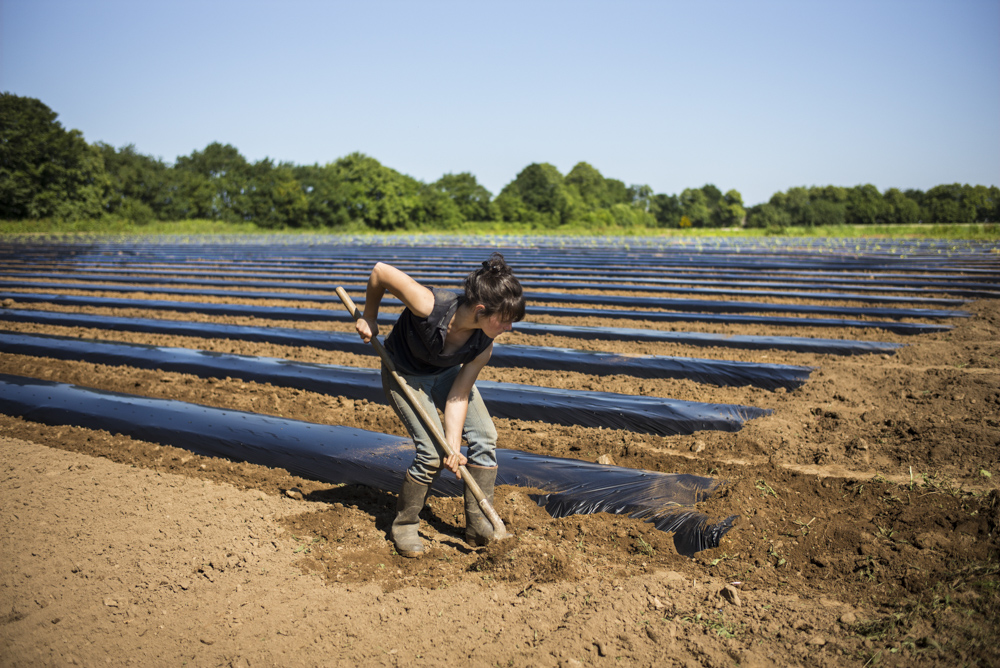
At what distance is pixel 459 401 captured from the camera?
7.61 ft

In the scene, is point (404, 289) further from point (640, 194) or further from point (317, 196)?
point (640, 194)

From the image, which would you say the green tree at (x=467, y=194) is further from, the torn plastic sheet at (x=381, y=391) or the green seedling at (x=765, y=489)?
the green seedling at (x=765, y=489)

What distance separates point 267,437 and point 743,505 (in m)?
2.79

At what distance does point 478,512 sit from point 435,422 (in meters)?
0.50

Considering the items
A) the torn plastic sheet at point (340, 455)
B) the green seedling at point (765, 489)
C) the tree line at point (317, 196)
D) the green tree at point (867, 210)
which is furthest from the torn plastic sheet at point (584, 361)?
the green tree at point (867, 210)

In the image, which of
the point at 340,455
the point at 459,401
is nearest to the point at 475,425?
the point at 459,401

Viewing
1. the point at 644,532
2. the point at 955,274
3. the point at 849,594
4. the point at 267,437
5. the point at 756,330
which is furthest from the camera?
the point at 955,274

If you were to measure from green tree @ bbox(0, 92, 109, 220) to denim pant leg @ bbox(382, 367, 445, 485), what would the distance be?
4137 cm

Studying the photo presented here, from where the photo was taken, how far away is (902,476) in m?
3.04

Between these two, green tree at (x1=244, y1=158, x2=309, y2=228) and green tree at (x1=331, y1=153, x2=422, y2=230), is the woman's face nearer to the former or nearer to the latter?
green tree at (x1=331, y1=153, x2=422, y2=230)

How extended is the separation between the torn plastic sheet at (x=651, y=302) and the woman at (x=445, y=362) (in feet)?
18.6

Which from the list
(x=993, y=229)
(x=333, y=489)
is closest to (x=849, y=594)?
(x=333, y=489)

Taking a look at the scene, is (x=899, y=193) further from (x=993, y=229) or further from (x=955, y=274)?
(x=955, y=274)

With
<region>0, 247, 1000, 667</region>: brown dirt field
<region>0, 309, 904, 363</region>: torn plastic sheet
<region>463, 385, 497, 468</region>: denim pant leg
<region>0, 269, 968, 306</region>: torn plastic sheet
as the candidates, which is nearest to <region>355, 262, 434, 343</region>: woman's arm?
<region>463, 385, 497, 468</region>: denim pant leg
